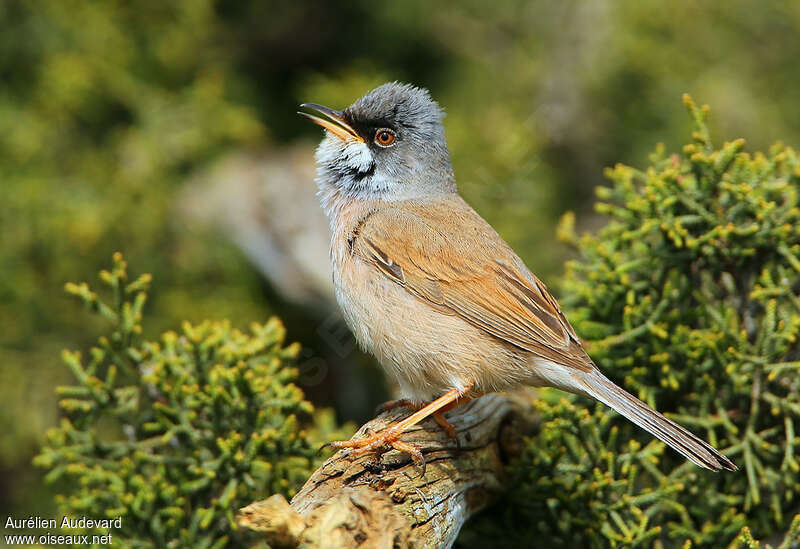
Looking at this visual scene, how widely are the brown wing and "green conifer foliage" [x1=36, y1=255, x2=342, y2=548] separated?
72cm

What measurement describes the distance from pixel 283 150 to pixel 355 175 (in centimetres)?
270

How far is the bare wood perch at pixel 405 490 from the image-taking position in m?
2.30

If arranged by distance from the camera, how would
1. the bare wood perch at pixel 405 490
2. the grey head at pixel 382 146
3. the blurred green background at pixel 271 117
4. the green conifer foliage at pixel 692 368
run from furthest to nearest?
the blurred green background at pixel 271 117, the grey head at pixel 382 146, the green conifer foliage at pixel 692 368, the bare wood perch at pixel 405 490

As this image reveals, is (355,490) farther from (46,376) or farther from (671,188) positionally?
(46,376)

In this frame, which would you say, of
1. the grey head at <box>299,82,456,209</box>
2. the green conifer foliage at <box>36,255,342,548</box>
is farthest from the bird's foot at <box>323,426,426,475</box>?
the grey head at <box>299,82,456,209</box>

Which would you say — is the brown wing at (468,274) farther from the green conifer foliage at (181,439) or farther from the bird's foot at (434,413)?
the green conifer foliage at (181,439)

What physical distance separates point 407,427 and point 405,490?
0.42 metres

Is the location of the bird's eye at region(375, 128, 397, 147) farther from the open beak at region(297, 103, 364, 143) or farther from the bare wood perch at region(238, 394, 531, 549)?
the bare wood perch at region(238, 394, 531, 549)

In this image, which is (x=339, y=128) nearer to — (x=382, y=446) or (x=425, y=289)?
(x=425, y=289)

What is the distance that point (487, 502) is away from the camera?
11.2ft

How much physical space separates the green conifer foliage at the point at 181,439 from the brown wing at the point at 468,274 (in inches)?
28.5

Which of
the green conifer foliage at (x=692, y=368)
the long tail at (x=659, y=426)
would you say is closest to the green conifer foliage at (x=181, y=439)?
the green conifer foliage at (x=692, y=368)

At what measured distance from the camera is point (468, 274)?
3594 mm

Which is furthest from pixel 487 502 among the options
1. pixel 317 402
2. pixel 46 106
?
pixel 46 106
